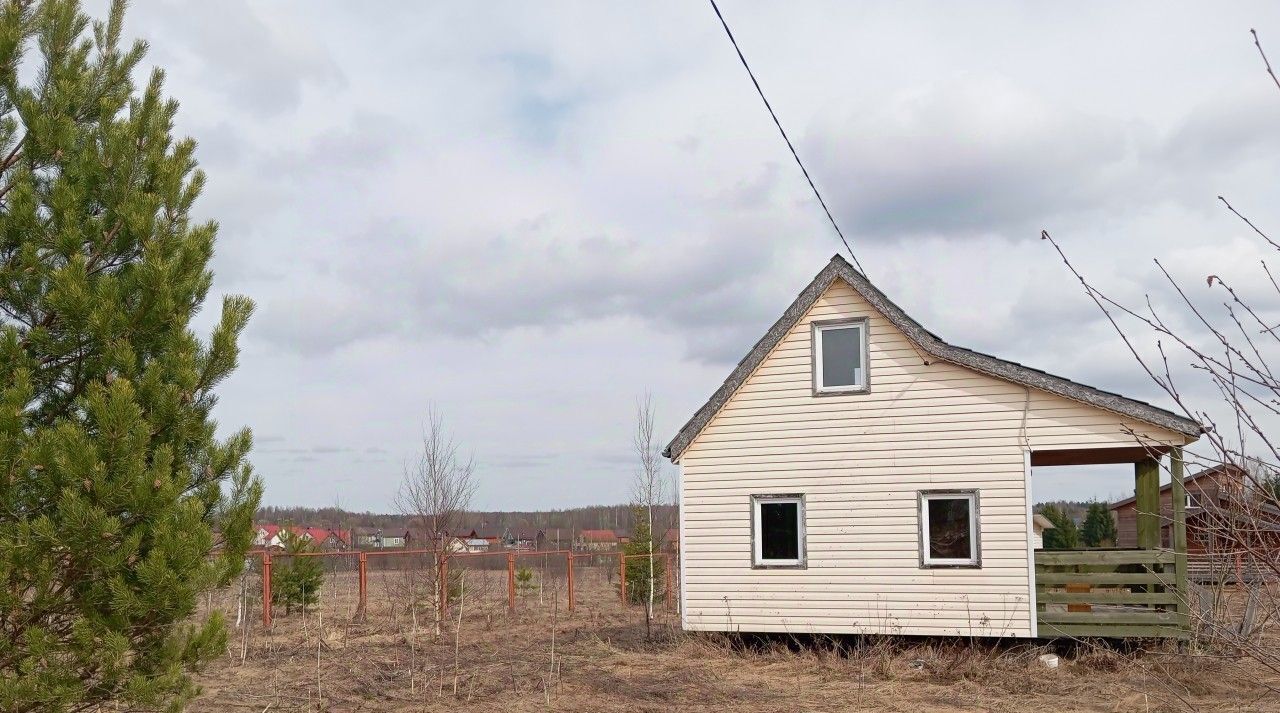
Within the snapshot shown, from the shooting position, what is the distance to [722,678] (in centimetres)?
1335

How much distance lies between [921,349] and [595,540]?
52.5 m

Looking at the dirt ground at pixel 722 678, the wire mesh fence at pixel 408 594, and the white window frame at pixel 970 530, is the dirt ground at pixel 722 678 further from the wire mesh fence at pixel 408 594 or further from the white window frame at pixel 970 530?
the wire mesh fence at pixel 408 594

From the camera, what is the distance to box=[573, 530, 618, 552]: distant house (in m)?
61.6

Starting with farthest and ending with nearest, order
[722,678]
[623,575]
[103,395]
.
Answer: [623,575] < [722,678] < [103,395]

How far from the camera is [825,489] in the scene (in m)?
14.5

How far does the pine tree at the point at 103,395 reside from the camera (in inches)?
253

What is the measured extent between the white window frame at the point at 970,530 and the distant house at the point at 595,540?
150 ft

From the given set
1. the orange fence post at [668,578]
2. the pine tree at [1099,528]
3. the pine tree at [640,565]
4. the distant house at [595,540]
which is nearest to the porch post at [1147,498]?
the orange fence post at [668,578]

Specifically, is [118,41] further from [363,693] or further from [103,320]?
[363,693]

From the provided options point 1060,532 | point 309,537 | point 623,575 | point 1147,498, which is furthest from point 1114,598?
point 1060,532

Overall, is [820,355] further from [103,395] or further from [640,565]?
[640,565]

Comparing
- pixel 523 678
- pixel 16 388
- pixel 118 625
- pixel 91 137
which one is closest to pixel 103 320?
pixel 16 388

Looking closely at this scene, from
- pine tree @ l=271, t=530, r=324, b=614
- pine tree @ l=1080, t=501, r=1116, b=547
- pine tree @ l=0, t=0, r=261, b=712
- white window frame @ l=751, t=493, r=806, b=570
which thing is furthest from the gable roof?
pine tree @ l=1080, t=501, r=1116, b=547

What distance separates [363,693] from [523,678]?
212 centimetres
